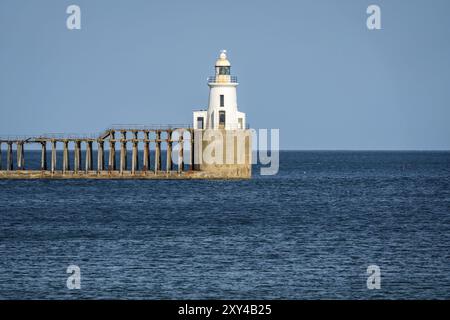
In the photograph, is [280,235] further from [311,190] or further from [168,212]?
[311,190]

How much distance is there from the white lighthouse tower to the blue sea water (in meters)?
4.90

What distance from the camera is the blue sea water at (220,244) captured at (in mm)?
32875

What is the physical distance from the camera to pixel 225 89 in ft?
251

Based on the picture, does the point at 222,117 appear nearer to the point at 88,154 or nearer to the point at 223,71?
the point at 223,71

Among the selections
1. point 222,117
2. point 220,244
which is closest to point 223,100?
point 222,117

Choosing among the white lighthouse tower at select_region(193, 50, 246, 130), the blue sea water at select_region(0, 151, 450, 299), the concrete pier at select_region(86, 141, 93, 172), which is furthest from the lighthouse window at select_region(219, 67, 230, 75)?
the concrete pier at select_region(86, 141, 93, 172)

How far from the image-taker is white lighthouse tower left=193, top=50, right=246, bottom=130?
76500 millimetres

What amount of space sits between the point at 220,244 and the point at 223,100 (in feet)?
112

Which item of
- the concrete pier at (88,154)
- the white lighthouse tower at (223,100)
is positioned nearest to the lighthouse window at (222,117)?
the white lighthouse tower at (223,100)

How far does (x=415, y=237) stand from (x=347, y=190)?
38.3 m

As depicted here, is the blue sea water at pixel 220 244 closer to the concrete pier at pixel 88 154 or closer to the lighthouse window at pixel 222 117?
the concrete pier at pixel 88 154

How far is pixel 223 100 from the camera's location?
3017 inches

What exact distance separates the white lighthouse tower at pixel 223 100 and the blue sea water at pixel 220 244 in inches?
193
